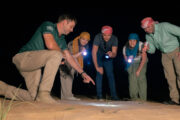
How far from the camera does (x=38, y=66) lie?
3527 mm

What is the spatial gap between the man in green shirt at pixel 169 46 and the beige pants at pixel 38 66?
7.13ft

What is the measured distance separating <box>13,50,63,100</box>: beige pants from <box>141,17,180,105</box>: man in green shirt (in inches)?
85.6

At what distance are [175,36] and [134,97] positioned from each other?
1.67 meters

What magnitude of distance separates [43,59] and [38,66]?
0.20 metres

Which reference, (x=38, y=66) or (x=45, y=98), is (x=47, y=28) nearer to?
(x=38, y=66)

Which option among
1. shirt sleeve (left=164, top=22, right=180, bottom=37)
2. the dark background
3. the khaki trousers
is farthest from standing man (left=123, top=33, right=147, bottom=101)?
the dark background

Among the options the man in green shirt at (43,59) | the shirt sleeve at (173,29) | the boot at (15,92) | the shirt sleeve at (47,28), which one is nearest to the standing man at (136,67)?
the shirt sleeve at (173,29)

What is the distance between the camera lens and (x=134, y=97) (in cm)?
553

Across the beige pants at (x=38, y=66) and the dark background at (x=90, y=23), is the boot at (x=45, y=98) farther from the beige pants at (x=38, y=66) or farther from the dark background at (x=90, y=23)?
the dark background at (x=90, y=23)

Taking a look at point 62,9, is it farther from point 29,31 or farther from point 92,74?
point 92,74

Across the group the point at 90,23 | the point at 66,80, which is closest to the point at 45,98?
the point at 66,80

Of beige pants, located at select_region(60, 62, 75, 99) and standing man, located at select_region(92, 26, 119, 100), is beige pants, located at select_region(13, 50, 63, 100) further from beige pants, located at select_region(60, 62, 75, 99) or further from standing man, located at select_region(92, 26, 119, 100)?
standing man, located at select_region(92, 26, 119, 100)

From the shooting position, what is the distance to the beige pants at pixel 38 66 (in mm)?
3305

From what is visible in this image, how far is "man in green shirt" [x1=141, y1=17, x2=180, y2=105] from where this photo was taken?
4.64 metres
